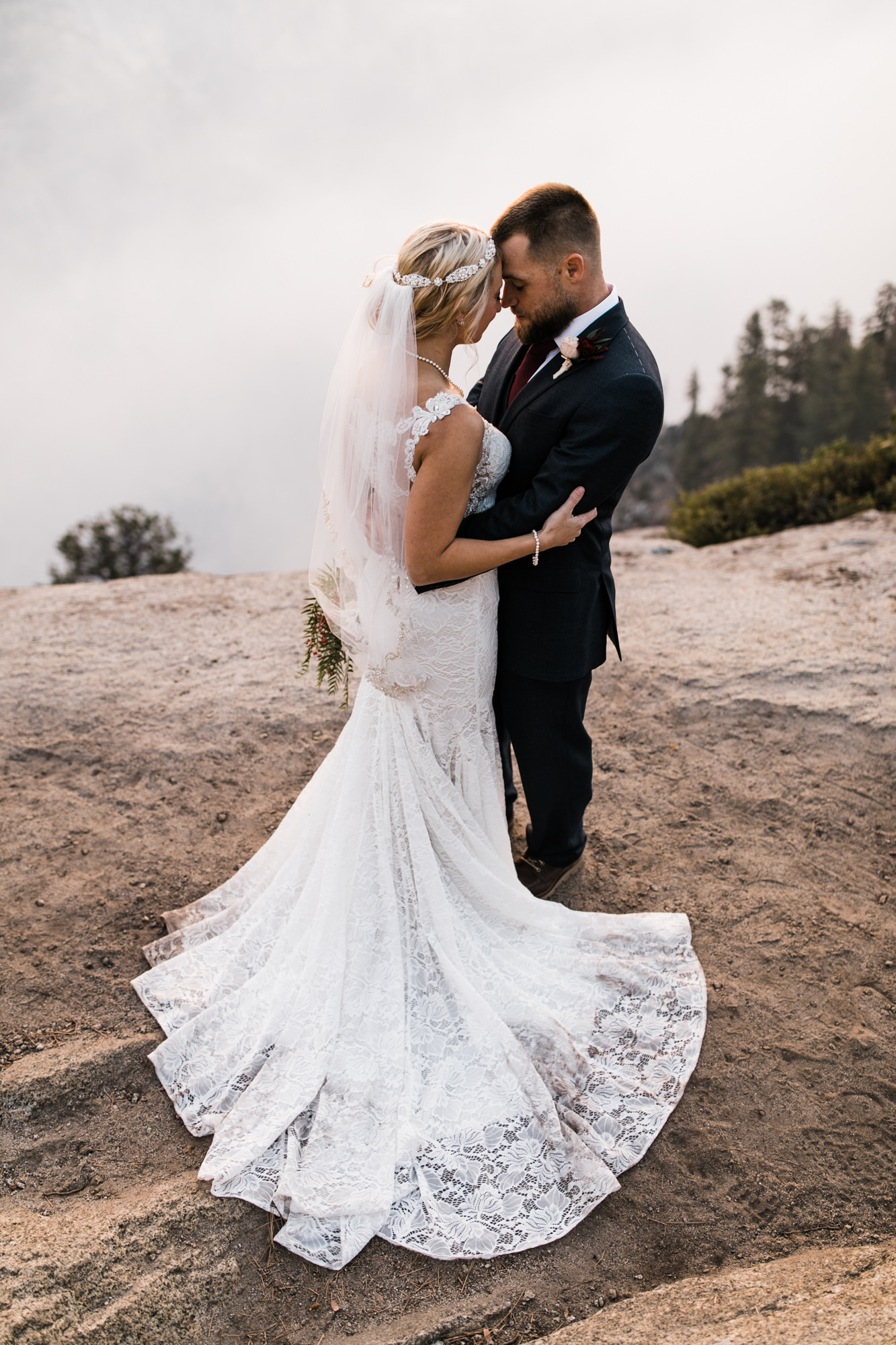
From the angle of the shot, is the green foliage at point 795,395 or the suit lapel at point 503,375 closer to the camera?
the suit lapel at point 503,375

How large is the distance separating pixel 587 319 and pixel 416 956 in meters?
2.18

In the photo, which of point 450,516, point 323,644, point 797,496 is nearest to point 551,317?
point 450,516

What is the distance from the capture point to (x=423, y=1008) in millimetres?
2529

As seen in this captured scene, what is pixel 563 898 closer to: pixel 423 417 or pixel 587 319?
pixel 423 417

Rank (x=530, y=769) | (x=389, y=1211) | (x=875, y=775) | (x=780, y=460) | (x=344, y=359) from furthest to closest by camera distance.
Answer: (x=780, y=460)
(x=875, y=775)
(x=530, y=769)
(x=344, y=359)
(x=389, y=1211)

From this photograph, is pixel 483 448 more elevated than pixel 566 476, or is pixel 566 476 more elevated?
pixel 483 448

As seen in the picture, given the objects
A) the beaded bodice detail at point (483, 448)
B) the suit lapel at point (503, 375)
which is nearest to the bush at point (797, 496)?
the suit lapel at point (503, 375)

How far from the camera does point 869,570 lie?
6000 mm

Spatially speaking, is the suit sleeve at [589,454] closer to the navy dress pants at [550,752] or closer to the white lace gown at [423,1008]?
the white lace gown at [423,1008]

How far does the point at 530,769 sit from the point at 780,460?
37504 millimetres

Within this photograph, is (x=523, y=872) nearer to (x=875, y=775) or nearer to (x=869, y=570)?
(x=875, y=775)

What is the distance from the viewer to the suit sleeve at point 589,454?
2461 mm

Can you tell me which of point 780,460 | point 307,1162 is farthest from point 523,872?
point 780,460

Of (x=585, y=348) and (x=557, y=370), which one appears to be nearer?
(x=585, y=348)
